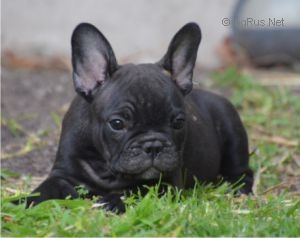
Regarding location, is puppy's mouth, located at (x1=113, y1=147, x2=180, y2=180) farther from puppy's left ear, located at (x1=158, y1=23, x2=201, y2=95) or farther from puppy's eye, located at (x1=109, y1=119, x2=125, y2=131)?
puppy's left ear, located at (x1=158, y1=23, x2=201, y2=95)

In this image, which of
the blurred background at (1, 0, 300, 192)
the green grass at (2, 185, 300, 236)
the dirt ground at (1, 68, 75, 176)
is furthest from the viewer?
the blurred background at (1, 0, 300, 192)

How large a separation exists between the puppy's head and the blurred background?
12.5ft

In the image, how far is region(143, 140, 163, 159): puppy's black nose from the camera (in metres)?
4.36

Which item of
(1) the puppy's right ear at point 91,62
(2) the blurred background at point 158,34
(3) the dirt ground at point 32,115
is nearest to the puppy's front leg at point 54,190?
(1) the puppy's right ear at point 91,62

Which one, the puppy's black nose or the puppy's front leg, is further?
the puppy's front leg

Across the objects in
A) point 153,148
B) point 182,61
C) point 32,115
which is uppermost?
point 182,61

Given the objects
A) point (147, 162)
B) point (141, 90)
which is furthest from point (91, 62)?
point (147, 162)

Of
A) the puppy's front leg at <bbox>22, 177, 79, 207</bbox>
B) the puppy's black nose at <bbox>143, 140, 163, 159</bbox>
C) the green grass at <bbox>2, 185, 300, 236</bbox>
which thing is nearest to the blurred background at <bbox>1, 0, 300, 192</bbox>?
the puppy's front leg at <bbox>22, 177, 79, 207</bbox>

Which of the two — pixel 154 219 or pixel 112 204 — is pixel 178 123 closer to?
pixel 112 204

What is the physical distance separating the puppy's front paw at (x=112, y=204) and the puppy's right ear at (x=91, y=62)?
61 cm

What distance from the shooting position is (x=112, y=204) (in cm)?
440

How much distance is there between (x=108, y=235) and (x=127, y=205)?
2.08 ft

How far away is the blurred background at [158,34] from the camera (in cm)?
942

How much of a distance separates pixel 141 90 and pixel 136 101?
80mm
